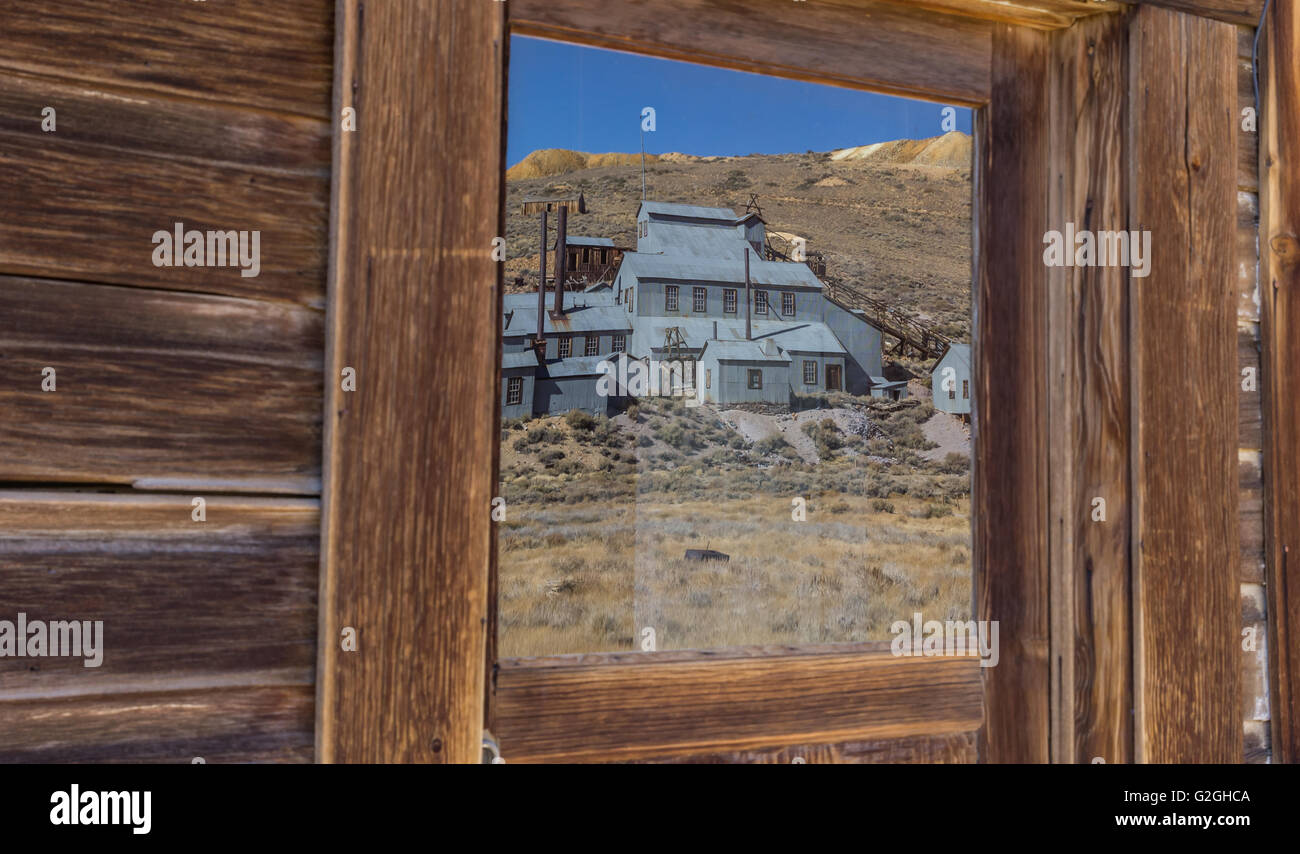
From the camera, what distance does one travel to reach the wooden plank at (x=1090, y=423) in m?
1.30

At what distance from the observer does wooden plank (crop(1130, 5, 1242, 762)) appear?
1.28 metres

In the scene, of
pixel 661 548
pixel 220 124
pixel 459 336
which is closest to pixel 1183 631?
pixel 459 336

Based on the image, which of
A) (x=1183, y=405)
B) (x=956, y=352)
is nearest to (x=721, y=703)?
(x=1183, y=405)

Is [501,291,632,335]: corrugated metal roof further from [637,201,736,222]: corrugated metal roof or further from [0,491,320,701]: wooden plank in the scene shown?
[0,491,320,701]: wooden plank

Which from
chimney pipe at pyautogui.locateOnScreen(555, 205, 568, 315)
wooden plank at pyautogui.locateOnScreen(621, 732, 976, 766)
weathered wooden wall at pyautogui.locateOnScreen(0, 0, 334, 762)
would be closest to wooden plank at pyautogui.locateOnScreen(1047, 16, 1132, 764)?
wooden plank at pyautogui.locateOnScreen(621, 732, 976, 766)

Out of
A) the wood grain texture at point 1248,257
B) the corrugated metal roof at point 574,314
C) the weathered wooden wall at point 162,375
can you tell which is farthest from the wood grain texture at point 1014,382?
the corrugated metal roof at point 574,314

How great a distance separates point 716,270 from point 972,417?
3.35 metres

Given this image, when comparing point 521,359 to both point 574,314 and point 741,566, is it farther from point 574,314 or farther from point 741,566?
point 741,566

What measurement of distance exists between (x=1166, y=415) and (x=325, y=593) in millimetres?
1177

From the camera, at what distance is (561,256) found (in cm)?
394

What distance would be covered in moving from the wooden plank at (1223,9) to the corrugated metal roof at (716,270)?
9.92 ft

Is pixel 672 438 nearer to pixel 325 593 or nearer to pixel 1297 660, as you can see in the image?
pixel 1297 660

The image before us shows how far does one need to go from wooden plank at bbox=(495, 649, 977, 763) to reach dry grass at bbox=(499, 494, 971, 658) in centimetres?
264

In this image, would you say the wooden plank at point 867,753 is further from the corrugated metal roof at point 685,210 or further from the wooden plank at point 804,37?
the corrugated metal roof at point 685,210
